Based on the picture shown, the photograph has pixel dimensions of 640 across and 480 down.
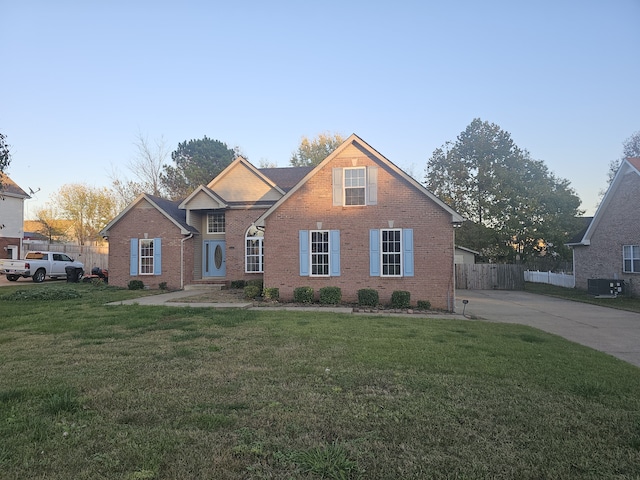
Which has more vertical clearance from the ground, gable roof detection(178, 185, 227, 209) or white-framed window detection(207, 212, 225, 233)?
gable roof detection(178, 185, 227, 209)

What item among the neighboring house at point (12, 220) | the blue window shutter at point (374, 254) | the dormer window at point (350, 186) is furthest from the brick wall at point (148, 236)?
the neighboring house at point (12, 220)

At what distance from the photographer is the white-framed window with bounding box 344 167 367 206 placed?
1525 cm

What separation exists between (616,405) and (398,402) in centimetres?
255

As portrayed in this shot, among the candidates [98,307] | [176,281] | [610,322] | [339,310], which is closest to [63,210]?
[176,281]

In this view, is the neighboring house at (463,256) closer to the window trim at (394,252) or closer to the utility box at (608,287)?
the utility box at (608,287)

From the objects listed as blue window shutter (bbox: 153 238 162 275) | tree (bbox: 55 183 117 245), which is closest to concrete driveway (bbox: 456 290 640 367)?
blue window shutter (bbox: 153 238 162 275)

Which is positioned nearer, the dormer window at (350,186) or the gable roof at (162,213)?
the dormer window at (350,186)

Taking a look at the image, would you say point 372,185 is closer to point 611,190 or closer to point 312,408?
point 312,408

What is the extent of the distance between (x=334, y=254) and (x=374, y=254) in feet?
4.99

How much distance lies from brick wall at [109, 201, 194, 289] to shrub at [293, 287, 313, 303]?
7.99m

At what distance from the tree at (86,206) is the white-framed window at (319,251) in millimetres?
35488

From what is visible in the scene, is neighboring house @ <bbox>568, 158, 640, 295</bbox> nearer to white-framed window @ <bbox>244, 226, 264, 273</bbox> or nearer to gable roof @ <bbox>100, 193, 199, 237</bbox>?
white-framed window @ <bbox>244, 226, 264, 273</bbox>

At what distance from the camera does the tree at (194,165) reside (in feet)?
140

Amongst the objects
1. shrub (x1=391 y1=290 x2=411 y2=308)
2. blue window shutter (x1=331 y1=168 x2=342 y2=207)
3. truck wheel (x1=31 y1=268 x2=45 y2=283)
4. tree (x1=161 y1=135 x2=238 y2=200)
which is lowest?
shrub (x1=391 y1=290 x2=411 y2=308)
